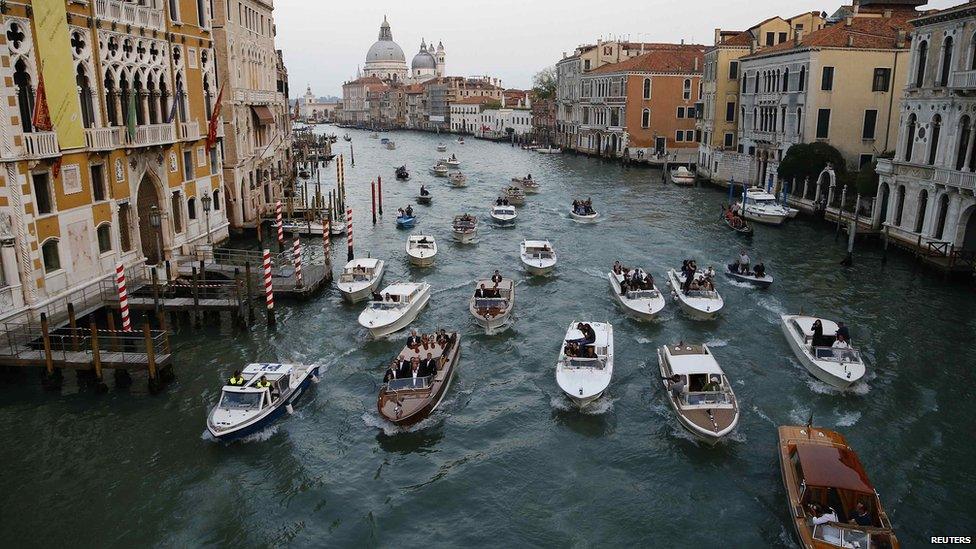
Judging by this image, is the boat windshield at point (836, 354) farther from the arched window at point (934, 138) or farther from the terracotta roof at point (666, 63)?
the terracotta roof at point (666, 63)

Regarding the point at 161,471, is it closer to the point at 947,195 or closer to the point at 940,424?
the point at 940,424

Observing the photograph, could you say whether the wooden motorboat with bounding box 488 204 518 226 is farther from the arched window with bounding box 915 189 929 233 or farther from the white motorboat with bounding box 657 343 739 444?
the white motorboat with bounding box 657 343 739 444

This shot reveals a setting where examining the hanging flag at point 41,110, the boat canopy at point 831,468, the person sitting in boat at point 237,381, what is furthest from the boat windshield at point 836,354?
the hanging flag at point 41,110

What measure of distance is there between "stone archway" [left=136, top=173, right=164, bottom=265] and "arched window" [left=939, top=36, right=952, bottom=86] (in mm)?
35505

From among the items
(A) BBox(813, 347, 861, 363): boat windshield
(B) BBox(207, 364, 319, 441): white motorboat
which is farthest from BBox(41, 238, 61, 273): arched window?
(A) BBox(813, 347, 861, 363): boat windshield

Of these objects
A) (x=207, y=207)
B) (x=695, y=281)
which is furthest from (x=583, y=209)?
(x=207, y=207)

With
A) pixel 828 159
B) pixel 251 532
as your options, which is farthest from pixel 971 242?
pixel 251 532

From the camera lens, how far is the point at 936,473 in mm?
17297

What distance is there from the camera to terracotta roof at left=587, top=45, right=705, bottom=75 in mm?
85500

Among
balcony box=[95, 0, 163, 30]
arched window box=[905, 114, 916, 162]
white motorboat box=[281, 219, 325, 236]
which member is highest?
balcony box=[95, 0, 163, 30]

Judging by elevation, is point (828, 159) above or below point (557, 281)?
above

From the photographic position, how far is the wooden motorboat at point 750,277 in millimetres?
31609

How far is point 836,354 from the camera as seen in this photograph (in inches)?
865

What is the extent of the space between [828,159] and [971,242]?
595 inches
